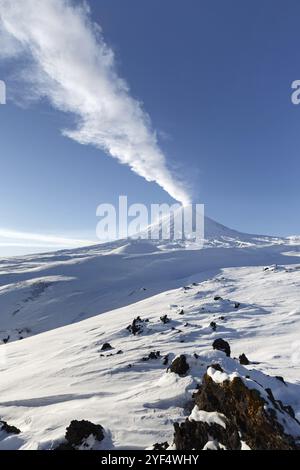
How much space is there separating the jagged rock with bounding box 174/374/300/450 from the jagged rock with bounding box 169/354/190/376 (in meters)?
4.29

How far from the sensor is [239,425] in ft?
27.8

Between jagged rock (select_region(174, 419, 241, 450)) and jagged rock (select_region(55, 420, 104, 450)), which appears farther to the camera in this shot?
jagged rock (select_region(55, 420, 104, 450))

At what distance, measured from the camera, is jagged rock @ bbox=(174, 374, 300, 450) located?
769 centimetres

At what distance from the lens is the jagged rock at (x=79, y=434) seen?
9500 mm

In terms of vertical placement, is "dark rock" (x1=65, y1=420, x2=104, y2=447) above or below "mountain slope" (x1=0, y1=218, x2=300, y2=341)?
above

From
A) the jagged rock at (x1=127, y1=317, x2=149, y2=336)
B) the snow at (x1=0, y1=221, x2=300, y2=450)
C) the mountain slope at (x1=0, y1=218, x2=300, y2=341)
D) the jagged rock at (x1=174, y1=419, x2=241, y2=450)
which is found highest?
the jagged rock at (x1=174, y1=419, x2=241, y2=450)

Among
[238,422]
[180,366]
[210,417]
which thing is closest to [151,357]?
[180,366]

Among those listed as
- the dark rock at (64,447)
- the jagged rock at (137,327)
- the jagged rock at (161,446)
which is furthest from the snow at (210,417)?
the jagged rock at (137,327)

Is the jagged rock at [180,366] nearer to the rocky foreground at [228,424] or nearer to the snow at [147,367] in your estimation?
the snow at [147,367]

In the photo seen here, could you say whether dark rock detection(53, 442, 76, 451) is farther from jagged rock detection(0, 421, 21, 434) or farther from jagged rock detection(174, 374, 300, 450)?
jagged rock detection(174, 374, 300, 450)

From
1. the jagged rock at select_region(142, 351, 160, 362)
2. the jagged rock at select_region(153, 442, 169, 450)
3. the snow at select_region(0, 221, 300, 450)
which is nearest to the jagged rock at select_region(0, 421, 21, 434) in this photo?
the snow at select_region(0, 221, 300, 450)

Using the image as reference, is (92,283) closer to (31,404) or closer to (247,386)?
(31,404)

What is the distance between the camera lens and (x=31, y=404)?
13766mm
